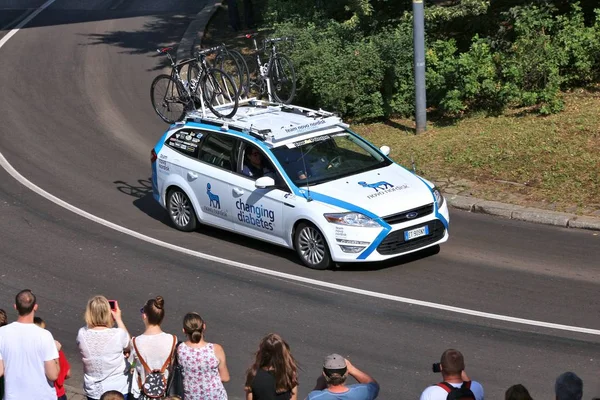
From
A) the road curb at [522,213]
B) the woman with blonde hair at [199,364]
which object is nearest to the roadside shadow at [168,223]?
the road curb at [522,213]

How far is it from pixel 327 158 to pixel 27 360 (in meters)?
7.03

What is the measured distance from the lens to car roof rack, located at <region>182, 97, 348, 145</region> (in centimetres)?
1432

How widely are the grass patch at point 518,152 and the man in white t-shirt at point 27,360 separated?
376 inches

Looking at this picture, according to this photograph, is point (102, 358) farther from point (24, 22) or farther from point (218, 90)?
point (24, 22)

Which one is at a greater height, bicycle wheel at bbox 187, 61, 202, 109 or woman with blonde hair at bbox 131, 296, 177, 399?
bicycle wheel at bbox 187, 61, 202, 109

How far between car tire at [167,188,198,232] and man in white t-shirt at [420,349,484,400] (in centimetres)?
867

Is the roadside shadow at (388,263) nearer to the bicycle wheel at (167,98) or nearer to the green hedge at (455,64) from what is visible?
the bicycle wheel at (167,98)

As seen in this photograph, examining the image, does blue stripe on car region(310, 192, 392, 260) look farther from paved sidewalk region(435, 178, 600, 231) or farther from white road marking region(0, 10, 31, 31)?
white road marking region(0, 10, 31, 31)

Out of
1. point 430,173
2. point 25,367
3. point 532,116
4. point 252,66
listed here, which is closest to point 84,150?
point 252,66

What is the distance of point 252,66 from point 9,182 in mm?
7962

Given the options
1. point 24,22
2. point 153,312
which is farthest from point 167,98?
point 24,22

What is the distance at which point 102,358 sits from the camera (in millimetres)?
8172

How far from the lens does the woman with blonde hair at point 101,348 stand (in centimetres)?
811

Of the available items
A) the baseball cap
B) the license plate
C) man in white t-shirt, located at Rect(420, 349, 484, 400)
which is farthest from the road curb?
the baseball cap
